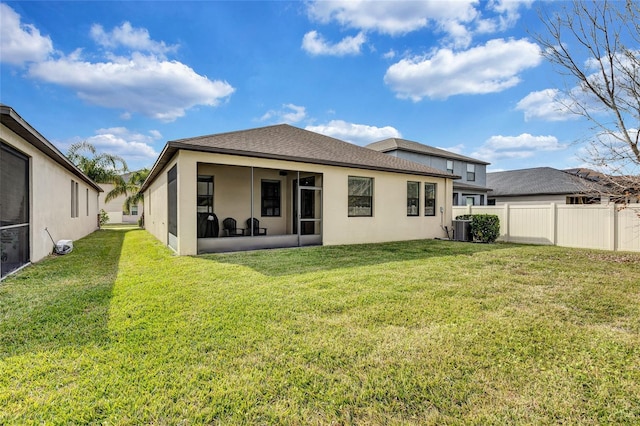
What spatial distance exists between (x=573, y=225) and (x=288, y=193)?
11112mm

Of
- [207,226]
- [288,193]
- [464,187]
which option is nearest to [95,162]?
[288,193]

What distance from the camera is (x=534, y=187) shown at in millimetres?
24938

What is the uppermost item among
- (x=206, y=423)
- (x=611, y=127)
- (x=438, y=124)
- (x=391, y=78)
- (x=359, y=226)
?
(x=391, y=78)

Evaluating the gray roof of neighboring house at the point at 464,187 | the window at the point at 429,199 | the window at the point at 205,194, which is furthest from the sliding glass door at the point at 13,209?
the gray roof of neighboring house at the point at 464,187

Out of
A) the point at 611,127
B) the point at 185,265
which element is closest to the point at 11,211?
the point at 185,265

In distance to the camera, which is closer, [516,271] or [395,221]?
[516,271]

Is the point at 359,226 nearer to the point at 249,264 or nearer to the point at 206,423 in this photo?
the point at 249,264

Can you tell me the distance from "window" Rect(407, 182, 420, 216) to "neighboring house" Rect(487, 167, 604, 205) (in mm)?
14122

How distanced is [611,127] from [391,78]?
954 cm

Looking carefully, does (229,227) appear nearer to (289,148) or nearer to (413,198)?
(289,148)

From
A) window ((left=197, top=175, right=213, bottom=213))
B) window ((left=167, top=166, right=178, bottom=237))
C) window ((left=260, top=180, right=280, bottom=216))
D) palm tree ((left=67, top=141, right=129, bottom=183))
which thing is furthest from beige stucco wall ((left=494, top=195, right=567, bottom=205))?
palm tree ((left=67, top=141, right=129, bottom=183))

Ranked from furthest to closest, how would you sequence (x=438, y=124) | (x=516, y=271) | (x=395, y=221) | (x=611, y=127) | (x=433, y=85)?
(x=438, y=124) < (x=433, y=85) < (x=395, y=221) < (x=611, y=127) < (x=516, y=271)

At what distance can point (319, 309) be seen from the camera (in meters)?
4.30

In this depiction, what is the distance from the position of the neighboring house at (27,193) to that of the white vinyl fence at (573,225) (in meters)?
15.9
